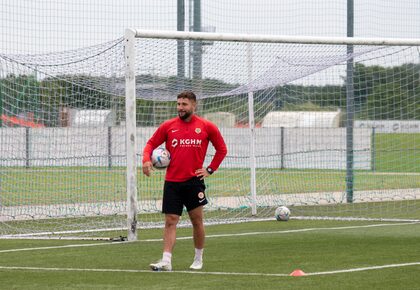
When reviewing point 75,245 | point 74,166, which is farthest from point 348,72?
point 75,245

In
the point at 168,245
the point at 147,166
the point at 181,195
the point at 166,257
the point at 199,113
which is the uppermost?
the point at 199,113

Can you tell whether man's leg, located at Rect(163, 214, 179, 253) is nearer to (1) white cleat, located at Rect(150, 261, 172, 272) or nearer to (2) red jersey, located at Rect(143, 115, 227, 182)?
(1) white cleat, located at Rect(150, 261, 172, 272)

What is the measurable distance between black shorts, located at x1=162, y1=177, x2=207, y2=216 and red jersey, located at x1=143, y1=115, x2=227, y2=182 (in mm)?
72

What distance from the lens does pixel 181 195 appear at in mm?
11766

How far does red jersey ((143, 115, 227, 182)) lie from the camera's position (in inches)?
460

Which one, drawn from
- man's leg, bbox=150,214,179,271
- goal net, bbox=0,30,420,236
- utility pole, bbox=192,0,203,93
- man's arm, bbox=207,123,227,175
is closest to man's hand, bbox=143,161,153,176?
man's leg, bbox=150,214,179,271

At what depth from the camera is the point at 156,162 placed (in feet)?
38.6

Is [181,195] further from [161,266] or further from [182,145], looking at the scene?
[161,266]

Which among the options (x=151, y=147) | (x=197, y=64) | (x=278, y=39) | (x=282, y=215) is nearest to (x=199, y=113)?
(x=197, y=64)

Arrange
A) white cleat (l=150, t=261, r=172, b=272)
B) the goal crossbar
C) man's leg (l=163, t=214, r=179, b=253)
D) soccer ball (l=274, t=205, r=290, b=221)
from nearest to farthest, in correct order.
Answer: white cleat (l=150, t=261, r=172, b=272) → man's leg (l=163, t=214, r=179, b=253) → the goal crossbar → soccer ball (l=274, t=205, r=290, b=221)

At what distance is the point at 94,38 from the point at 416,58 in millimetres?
6817

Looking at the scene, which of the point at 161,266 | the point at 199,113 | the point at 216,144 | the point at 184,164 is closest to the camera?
the point at 161,266

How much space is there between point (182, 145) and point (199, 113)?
35.4 feet

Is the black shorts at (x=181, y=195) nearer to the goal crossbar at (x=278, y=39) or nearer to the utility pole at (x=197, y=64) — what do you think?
the goal crossbar at (x=278, y=39)
